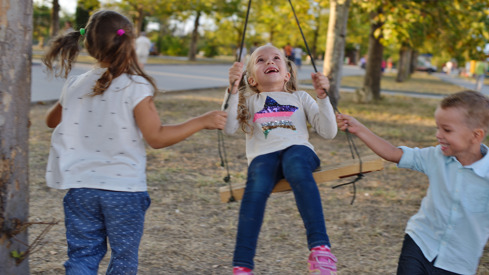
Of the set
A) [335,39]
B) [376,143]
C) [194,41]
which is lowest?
[376,143]

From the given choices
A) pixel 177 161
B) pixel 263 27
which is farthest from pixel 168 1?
pixel 263 27

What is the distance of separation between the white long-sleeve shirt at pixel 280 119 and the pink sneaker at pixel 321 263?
676 mm

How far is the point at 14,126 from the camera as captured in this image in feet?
8.79

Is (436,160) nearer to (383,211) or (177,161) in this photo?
(383,211)

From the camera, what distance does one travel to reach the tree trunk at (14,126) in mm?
2613

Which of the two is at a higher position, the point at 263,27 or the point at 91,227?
the point at 263,27

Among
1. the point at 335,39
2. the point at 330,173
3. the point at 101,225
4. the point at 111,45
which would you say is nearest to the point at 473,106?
the point at 330,173

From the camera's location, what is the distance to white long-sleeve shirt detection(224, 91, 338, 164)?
121 inches

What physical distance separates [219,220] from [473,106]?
→ 106 inches

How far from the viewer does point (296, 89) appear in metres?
3.57

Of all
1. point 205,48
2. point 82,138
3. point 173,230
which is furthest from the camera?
point 205,48

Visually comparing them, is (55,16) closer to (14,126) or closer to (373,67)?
(373,67)

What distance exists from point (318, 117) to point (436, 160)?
32.8 inches

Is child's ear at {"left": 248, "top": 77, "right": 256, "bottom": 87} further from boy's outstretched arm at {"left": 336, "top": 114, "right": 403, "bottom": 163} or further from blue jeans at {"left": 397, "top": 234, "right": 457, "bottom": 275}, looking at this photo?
blue jeans at {"left": 397, "top": 234, "right": 457, "bottom": 275}
